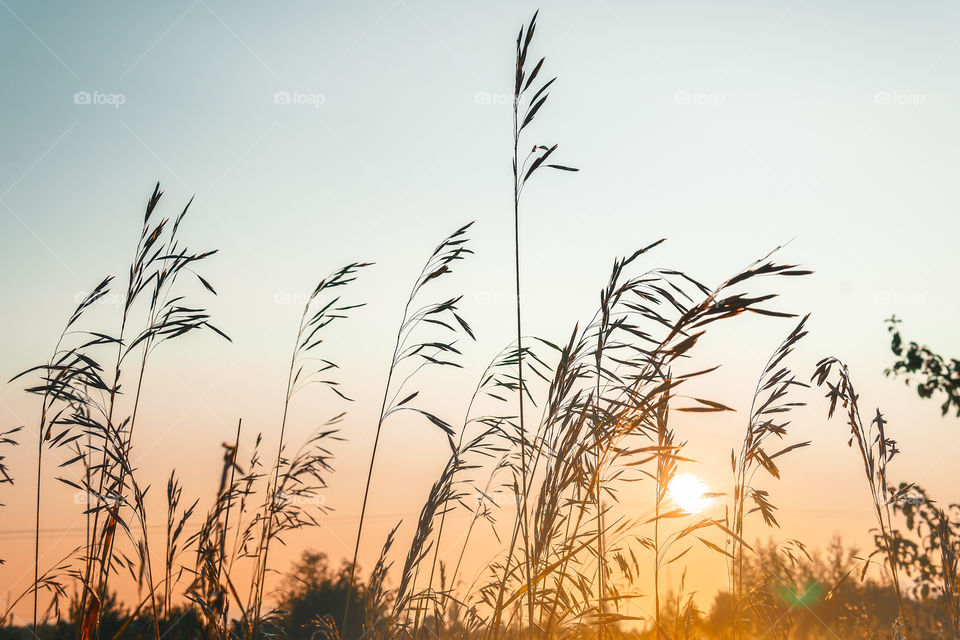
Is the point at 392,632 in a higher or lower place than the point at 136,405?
lower

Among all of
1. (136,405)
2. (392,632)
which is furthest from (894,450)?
(136,405)

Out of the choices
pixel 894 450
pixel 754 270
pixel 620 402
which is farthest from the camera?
pixel 894 450

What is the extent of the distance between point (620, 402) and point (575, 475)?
219 mm

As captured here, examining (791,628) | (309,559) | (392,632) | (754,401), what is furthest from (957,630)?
(309,559)

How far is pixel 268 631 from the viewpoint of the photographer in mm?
2455

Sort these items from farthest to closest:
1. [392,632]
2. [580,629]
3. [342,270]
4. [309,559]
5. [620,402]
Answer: [309,559] → [342,270] → [392,632] → [580,629] → [620,402]

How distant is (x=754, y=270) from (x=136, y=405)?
85.1 inches

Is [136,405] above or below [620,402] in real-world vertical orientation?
above

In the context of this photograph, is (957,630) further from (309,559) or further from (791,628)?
(309,559)

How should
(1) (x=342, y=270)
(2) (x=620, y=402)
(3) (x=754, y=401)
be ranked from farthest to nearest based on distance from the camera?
(1) (x=342, y=270) < (3) (x=754, y=401) < (2) (x=620, y=402)

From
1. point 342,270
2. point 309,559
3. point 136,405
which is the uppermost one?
point 342,270

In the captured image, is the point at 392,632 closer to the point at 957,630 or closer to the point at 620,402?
the point at 620,402

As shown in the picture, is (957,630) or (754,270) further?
(957,630)

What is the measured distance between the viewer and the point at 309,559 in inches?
1139
